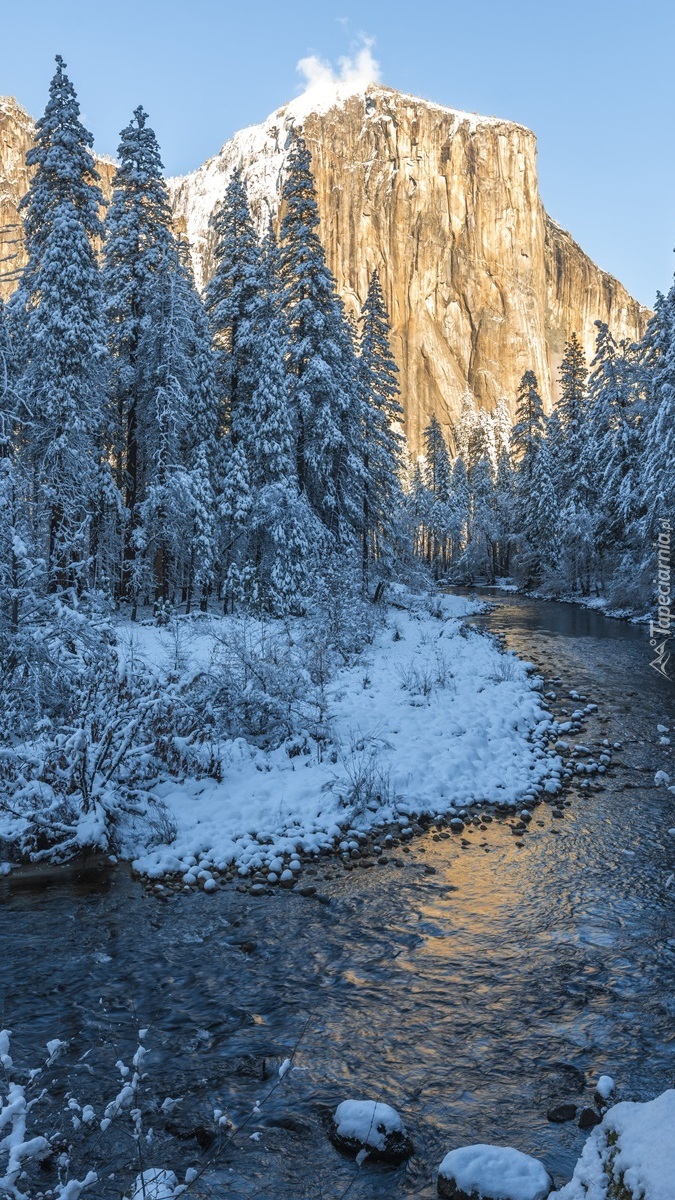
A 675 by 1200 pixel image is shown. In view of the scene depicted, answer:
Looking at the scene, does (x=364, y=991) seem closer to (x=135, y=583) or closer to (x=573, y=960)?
(x=573, y=960)

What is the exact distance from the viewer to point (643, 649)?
22.1 m

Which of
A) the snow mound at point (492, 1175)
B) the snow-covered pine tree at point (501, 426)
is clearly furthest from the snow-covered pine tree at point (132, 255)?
the snow-covered pine tree at point (501, 426)

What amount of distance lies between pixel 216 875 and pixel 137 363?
2009 cm

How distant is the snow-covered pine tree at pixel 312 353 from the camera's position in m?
24.9

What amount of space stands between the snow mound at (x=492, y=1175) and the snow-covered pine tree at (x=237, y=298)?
2296 cm

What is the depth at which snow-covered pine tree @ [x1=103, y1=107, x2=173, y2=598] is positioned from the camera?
74.4ft

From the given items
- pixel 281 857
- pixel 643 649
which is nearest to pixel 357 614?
pixel 643 649

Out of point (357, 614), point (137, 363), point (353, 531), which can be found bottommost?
point (357, 614)

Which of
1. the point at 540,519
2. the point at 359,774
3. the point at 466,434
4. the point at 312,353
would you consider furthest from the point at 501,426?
the point at 359,774

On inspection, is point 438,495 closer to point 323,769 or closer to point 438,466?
point 438,466

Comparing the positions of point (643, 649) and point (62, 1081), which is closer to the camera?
point (62, 1081)

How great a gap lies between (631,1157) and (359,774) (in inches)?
281

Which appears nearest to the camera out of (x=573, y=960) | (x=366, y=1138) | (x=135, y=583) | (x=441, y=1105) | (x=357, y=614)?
(x=366, y=1138)

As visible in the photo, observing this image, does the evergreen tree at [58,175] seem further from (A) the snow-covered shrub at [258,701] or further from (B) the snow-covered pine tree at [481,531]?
(B) the snow-covered pine tree at [481,531]
